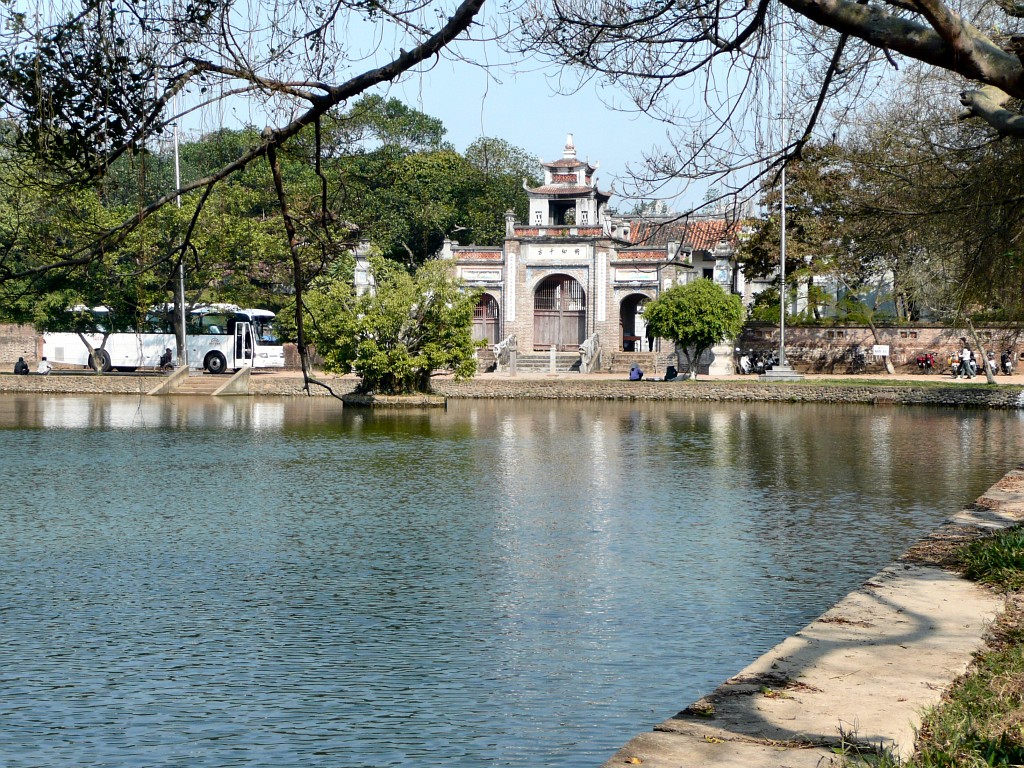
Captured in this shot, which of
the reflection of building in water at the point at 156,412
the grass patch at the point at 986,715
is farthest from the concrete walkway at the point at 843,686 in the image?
the reflection of building in water at the point at 156,412

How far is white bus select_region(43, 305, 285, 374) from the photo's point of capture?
44.2m

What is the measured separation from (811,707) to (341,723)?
306 cm

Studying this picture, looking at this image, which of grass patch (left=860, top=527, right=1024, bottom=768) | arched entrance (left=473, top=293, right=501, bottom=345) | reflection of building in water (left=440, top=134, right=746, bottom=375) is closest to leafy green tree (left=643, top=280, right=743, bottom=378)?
reflection of building in water (left=440, top=134, right=746, bottom=375)

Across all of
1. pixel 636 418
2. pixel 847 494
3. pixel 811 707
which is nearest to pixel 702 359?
pixel 636 418

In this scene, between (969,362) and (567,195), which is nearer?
(969,362)

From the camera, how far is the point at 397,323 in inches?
1241

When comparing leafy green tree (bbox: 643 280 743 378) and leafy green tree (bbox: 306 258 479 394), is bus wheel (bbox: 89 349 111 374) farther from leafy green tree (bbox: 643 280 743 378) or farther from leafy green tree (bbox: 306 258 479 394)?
leafy green tree (bbox: 643 280 743 378)

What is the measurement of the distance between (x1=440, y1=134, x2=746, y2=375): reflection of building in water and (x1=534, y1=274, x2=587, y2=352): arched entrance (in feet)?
0.13

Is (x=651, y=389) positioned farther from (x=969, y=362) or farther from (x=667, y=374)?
(x=969, y=362)

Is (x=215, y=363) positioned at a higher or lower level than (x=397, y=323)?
lower

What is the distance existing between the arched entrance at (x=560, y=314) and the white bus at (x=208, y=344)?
1045 centimetres

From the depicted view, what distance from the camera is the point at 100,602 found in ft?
34.2

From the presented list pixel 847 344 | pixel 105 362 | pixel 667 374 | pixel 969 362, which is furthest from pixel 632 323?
pixel 105 362

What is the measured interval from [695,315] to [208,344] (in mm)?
18887
